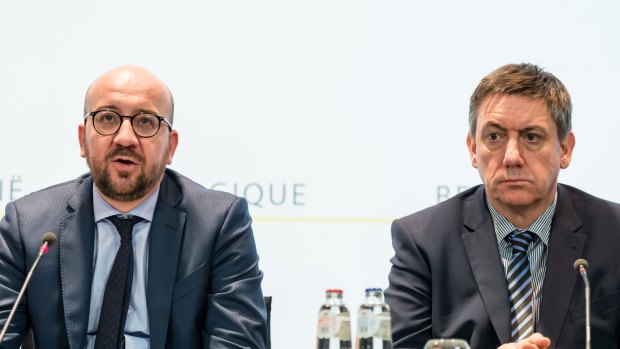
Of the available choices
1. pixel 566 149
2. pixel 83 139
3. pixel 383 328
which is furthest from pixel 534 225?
pixel 83 139

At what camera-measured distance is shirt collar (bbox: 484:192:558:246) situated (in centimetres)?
359

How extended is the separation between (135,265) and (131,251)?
55mm

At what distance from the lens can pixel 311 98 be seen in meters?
4.72

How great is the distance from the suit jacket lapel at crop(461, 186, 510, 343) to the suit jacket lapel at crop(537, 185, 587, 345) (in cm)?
15

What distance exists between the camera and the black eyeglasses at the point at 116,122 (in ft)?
11.5

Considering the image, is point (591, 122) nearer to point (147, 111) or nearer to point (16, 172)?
point (147, 111)

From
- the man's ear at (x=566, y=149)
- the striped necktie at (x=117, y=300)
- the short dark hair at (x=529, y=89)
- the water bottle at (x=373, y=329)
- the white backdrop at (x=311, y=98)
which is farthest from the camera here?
the white backdrop at (x=311, y=98)

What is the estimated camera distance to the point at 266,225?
15.3 ft

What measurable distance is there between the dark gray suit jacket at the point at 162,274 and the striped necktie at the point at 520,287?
895 millimetres

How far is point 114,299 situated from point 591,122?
2.53 m

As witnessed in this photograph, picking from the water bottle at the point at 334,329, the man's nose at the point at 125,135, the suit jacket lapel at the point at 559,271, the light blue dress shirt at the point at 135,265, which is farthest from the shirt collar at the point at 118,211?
the suit jacket lapel at the point at 559,271

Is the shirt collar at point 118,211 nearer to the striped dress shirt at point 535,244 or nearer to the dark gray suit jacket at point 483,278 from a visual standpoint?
the dark gray suit jacket at point 483,278

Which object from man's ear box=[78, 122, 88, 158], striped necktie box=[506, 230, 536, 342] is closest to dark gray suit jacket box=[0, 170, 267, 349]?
man's ear box=[78, 122, 88, 158]

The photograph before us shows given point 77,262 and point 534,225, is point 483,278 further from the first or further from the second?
point 77,262
